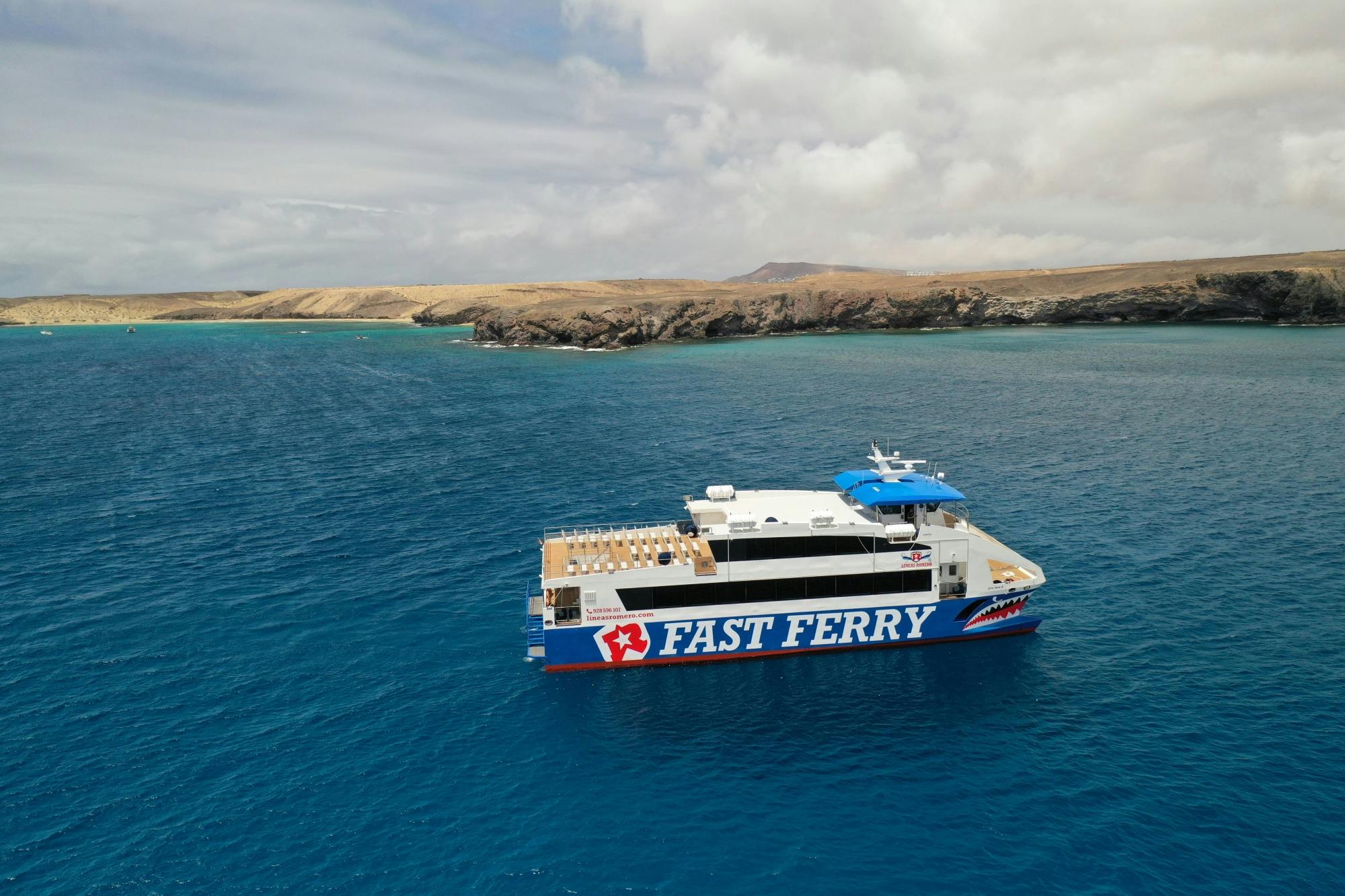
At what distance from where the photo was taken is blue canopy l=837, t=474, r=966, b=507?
42.7 m

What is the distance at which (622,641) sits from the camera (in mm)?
40312

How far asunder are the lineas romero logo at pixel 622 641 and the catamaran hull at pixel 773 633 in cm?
4

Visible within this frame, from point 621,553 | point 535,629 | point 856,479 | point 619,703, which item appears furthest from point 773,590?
point 535,629

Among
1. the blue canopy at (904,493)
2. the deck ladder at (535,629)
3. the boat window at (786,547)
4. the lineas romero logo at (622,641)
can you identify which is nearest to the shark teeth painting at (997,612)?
the blue canopy at (904,493)

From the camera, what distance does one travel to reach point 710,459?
7738 cm

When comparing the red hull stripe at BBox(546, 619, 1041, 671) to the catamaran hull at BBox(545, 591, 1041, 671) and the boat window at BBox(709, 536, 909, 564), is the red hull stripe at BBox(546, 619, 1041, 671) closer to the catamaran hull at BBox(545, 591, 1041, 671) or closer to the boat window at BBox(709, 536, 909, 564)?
the catamaran hull at BBox(545, 591, 1041, 671)

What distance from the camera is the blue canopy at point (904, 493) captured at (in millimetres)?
42719

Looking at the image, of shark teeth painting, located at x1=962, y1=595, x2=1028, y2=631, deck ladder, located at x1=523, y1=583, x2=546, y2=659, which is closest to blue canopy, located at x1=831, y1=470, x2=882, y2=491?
shark teeth painting, located at x1=962, y1=595, x2=1028, y2=631

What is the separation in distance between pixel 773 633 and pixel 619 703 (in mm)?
9168

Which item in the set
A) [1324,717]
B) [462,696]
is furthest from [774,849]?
[1324,717]

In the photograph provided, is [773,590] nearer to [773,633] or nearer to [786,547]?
[773,633]

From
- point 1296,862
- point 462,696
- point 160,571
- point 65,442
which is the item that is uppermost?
point 65,442

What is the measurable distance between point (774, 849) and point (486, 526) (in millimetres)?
37749

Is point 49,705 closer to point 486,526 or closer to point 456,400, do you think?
point 486,526
